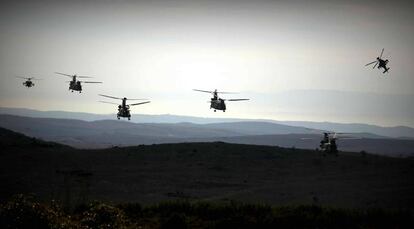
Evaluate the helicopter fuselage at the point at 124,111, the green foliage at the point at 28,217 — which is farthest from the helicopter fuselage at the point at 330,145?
the green foliage at the point at 28,217

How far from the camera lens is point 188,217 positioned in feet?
68.1

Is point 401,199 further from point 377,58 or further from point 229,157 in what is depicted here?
point 229,157

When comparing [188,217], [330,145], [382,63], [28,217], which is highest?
Result: [382,63]

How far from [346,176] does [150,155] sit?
20365 millimetres

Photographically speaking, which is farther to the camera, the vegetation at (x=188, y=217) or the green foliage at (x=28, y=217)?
the vegetation at (x=188, y=217)

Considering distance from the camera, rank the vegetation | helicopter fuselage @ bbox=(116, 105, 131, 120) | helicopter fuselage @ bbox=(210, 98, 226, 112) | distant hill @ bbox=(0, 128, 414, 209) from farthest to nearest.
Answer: helicopter fuselage @ bbox=(116, 105, 131, 120) < helicopter fuselage @ bbox=(210, 98, 226, 112) < distant hill @ bbox=(0, 128, 414, 209) < the vegetation

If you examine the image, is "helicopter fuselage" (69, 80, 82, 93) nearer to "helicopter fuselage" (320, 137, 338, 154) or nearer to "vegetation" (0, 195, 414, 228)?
"helicopter fuselage" (320, 137, 338, 154)

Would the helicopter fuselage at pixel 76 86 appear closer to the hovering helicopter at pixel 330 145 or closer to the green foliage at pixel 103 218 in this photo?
the hovering helicopter at pixel 330 145

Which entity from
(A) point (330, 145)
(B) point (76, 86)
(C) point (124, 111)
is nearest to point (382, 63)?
(A) point (330, 145)

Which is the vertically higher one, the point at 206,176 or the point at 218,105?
the point at 218,105

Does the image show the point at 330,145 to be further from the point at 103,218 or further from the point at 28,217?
the point at 28,217

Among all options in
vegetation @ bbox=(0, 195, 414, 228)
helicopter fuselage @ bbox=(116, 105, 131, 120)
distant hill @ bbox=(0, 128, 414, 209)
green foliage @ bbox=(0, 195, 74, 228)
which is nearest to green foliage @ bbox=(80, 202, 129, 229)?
vegetation @ bbox=(0, 195, 414, 228)

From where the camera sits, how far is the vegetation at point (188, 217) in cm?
1581

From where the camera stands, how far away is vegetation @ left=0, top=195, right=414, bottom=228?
51.9ft
